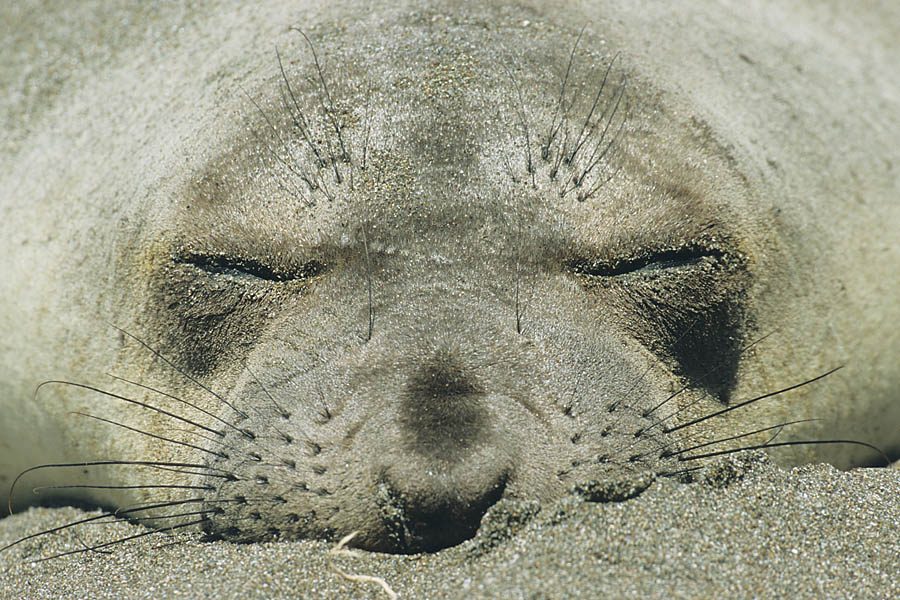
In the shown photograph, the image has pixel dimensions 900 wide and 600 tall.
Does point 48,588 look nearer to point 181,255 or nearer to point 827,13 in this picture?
point 181,255

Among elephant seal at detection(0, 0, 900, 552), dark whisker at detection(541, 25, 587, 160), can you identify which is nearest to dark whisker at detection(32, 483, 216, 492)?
elephant seal at detection(0, 0, 900, 552)

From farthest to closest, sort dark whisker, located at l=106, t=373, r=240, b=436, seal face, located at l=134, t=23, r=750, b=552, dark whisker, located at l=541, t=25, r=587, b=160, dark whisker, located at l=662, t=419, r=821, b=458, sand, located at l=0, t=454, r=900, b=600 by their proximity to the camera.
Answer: dark whisker, located at l=541, t=25, r=587, b=160, dark whisker, located at l=106, t=373, r=240, b=436, dark whisker, located at l=662, t=419, r=821, b=458, seal face, located at l=134, t=23, r=750, b=552, sand, located at l=0, t=454, r=900, b=600

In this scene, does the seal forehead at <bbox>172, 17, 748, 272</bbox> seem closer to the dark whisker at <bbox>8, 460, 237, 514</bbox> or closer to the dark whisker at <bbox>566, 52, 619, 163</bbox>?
the dark whisker at <bbox>566, 52, 619, 163</bbox>

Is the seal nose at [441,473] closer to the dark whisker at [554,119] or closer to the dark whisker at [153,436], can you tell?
the dark whisker at [153,436]

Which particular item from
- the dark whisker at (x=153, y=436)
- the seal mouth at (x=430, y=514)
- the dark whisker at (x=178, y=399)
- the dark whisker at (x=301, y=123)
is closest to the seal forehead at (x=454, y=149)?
the dark whisker at (x=301, y=123)

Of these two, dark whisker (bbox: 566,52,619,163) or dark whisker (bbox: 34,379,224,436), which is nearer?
dark whisker (bbox: 34,379,224,436)

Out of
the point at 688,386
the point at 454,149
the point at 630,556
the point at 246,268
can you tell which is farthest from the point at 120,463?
the point at 688,386

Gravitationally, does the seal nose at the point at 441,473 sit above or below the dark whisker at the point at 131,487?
above
